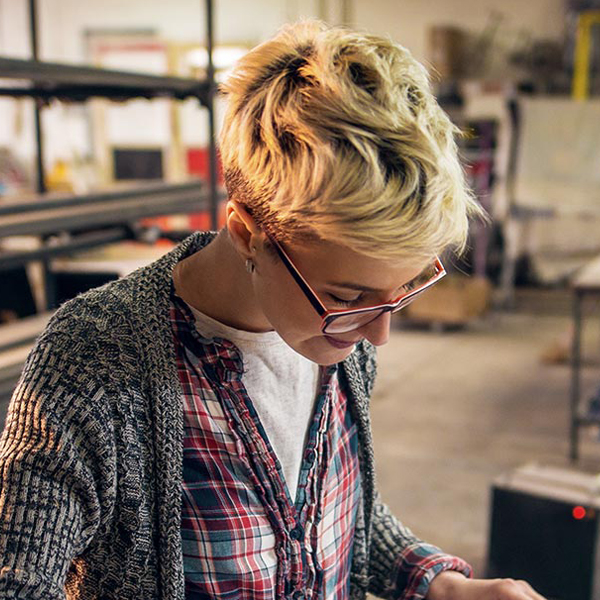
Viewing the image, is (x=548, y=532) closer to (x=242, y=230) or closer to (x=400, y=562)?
(x=400, y=562)

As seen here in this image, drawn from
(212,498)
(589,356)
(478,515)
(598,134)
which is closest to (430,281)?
(212,498)

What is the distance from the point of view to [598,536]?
2336mm

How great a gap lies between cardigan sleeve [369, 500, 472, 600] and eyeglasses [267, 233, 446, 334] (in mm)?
374

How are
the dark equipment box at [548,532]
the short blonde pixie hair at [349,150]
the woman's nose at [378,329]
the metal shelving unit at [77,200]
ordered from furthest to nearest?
the dark equipment box at [548,532]
the metal shelving unit at [77,200]
the woman's nose at [378,329]
the short blonde pixie hair at [349,150]

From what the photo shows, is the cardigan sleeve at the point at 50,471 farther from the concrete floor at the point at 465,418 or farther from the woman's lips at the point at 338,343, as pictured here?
the concrete floor at the point at 465,418

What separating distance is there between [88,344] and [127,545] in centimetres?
20

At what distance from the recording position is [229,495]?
79cm

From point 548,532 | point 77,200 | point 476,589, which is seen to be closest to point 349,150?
point 476,589

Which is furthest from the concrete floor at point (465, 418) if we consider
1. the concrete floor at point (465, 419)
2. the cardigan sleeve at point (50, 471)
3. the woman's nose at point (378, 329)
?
the cardigan sleeve at point (50, 471)

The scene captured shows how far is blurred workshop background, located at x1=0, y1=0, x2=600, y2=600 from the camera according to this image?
2221 mm

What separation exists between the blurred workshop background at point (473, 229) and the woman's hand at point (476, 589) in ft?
1.33

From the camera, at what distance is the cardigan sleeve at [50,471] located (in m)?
0.66

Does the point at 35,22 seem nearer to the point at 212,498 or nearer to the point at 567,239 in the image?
the point at 212,498

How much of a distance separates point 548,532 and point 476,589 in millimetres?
1650
